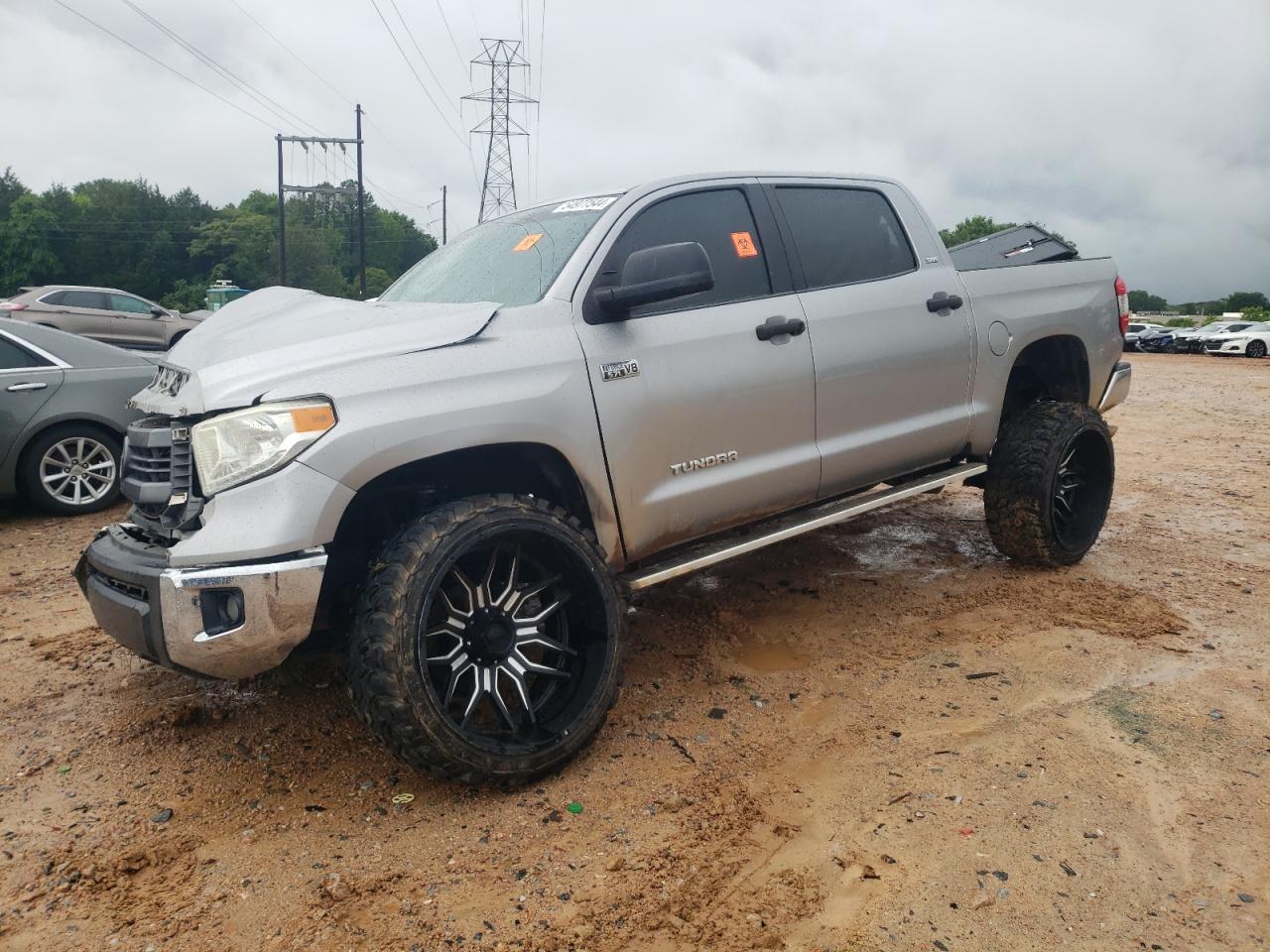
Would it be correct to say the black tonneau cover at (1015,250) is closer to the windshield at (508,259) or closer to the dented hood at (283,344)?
the windshield at (508,259)

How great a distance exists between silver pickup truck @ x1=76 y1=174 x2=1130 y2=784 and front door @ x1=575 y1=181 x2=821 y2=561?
0.04 ft

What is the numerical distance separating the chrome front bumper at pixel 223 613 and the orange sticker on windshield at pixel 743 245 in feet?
6.91

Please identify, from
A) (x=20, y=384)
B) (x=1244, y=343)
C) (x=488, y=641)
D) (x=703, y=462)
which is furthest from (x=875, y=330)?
(x=1244, y=343)

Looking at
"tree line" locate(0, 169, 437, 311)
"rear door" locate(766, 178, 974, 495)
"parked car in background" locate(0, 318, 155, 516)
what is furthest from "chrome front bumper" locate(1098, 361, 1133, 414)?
"tree line" locate(0, 169, 437, 311)

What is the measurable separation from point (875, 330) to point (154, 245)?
83.9 meters

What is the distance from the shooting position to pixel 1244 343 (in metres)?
28.7

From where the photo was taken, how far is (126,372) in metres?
6.86

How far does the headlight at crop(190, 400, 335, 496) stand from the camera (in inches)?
104

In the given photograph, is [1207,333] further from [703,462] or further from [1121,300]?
[703,462]

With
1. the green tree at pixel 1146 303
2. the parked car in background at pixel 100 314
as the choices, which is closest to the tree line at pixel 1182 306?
the green tree at pixel 1146 303

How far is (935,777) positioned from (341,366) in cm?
233

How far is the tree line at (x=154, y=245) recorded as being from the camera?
67562 millimetres

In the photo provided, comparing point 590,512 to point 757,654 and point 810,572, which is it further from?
point 810,572

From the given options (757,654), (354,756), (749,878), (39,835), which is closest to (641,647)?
(757,654)
